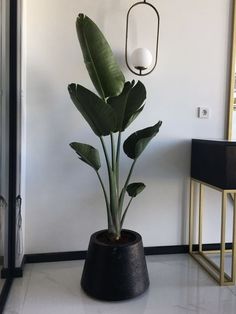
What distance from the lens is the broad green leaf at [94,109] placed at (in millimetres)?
1526

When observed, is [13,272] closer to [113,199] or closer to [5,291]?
[5,291]

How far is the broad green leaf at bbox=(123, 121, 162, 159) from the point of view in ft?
5.53

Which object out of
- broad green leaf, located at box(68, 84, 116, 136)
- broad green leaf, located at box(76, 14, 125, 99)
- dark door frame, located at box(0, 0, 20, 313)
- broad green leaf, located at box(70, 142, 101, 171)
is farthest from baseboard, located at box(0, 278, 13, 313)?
broad green leaf, located at box(76, 14, 125, 99)

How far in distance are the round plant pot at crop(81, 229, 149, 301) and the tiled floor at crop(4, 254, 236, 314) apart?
0.05m

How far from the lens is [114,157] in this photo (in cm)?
181

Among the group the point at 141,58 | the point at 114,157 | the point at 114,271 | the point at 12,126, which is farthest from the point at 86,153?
the point at 141,58

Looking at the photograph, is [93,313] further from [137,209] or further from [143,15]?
[143,15]

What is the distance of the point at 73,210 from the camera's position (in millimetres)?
2189

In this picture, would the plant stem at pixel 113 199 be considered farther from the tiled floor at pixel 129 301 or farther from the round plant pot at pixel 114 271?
the tiled floor at pixel 129 301

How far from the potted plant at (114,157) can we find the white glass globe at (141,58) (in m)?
0.33

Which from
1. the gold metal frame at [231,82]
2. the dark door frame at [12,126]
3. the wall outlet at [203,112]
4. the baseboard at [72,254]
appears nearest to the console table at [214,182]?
the baseboard at [72,254]

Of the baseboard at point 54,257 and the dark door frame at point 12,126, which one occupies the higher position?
the dark door frame at point 12,126

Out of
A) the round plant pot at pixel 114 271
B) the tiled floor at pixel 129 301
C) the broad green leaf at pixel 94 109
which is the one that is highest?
the broad green leaf at pixel 94 109

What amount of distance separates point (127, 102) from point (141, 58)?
0.54 metres
